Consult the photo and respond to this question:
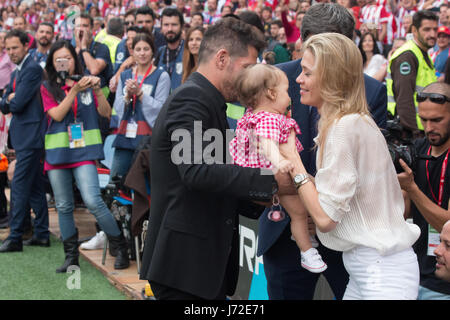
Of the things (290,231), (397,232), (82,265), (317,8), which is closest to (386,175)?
(397,232)

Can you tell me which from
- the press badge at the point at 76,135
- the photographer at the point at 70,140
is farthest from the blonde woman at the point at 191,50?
the press badge at the point at 76,135

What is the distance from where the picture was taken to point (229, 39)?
8.83 feet

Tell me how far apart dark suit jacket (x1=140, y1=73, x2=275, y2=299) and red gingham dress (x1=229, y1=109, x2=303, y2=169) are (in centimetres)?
16

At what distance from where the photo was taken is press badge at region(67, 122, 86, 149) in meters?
5.61

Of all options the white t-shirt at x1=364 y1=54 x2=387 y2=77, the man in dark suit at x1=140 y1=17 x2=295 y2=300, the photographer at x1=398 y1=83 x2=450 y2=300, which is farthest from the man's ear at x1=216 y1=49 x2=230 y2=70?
the white t-shirt at x1=364 y1=54 x2=387 y2=77

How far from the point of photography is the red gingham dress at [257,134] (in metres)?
2.66

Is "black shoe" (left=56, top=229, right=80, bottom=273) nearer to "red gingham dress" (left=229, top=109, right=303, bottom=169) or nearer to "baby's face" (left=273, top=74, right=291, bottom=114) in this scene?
"red gingham dress" (left=229, top=109, right=303, bottom=169)

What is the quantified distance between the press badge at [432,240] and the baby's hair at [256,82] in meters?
1.11

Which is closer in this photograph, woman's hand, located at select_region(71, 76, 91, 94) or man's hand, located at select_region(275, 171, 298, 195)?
man's hand, located at select_region(275, 171, 298, 195)

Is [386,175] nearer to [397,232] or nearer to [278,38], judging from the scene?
[397,232]

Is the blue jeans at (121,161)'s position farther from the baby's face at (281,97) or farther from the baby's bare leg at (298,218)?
the baby's bare leg at (298,218)

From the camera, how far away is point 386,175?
2375mm

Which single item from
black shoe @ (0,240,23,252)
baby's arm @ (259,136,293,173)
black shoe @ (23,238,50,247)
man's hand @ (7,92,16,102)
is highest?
baby's arm @ (259,136,293,173)
